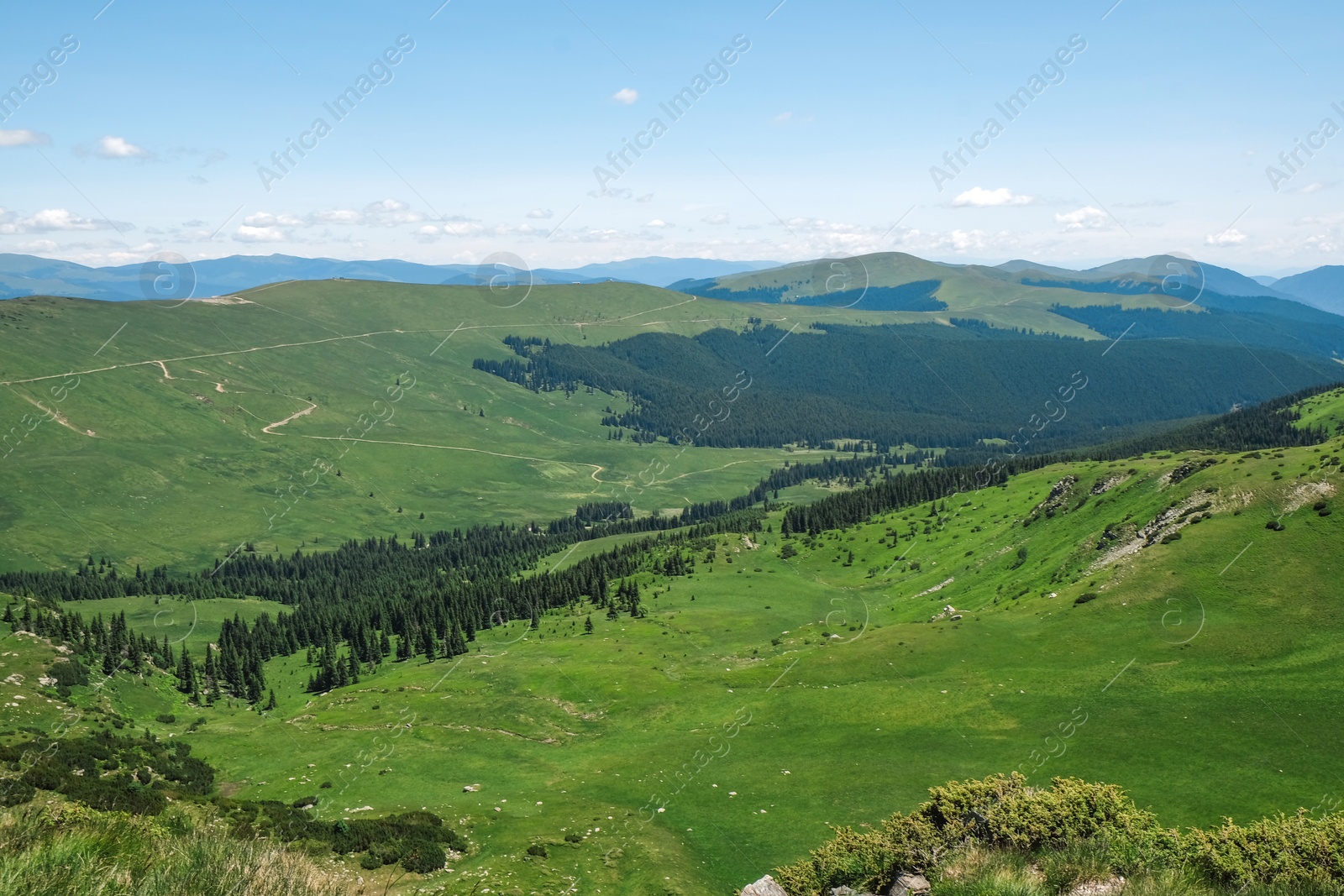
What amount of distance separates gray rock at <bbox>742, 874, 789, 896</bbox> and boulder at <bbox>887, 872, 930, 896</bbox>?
16.7 ft

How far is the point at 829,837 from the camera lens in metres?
57.3

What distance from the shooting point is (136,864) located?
51.2ft

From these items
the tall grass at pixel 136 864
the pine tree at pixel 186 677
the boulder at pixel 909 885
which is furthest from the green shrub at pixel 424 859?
the pine tree at pixel 186 677

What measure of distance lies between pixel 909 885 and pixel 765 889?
683 centimetres

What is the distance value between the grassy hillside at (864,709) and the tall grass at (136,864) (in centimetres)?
3128

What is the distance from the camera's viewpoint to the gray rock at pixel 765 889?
3206 centimetres

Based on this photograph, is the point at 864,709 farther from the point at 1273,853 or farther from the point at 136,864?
the point at 136,864

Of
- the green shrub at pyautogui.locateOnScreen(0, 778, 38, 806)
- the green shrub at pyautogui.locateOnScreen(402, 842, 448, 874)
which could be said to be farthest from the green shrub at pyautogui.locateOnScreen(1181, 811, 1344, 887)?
the green shrub at pyautogui.locateOnScreen(0, 778, 38, 806)

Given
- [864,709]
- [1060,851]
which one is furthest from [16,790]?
[864,709]

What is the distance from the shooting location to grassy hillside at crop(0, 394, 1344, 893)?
57.5 m

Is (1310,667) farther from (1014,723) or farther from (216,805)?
(216,805)

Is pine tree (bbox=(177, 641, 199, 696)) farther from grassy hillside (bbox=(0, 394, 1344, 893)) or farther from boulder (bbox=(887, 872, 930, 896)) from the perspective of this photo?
boulder (bbox=(887, 872, 930, 896))

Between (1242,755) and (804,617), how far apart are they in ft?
263

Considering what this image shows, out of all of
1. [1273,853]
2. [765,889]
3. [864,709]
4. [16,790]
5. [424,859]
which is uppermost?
[1273,853]
